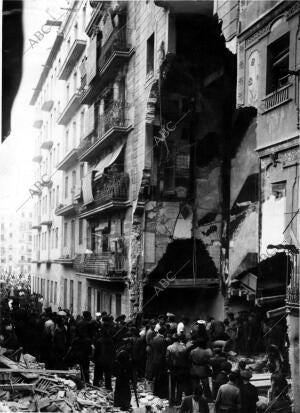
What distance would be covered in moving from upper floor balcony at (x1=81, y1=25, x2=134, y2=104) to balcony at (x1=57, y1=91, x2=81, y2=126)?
16 centimetres

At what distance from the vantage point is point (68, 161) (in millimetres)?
10562

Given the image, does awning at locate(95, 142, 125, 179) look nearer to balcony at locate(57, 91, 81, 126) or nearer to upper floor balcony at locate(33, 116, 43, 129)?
balcony at locate(57, 91, 81, 126)

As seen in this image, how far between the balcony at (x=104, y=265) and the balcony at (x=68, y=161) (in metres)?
1.60

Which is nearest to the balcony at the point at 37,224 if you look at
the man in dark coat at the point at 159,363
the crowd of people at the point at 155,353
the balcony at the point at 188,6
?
the crowd of people at the point at 155,353

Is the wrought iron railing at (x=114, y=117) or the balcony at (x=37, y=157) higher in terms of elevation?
the wrought iron railing at (x=114, y=117)

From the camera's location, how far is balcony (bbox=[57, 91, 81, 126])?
10304 mm

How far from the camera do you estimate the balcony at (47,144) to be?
10.3m

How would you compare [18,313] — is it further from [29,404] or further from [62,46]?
[62,46]

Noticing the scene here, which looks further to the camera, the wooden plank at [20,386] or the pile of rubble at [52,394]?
the wooden plank at [20,386]

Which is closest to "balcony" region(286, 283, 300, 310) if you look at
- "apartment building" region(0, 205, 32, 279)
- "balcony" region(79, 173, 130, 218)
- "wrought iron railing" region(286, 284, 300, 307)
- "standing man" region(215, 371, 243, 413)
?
"wrought iron railing" region(286, 284, 300, 307)

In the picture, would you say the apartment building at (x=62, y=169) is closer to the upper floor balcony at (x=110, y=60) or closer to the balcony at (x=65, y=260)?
the balcony at (x=65, y=260)

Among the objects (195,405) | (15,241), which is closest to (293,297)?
(195,405)

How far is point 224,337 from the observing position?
9320 millimetres

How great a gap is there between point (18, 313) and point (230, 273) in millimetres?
4515
